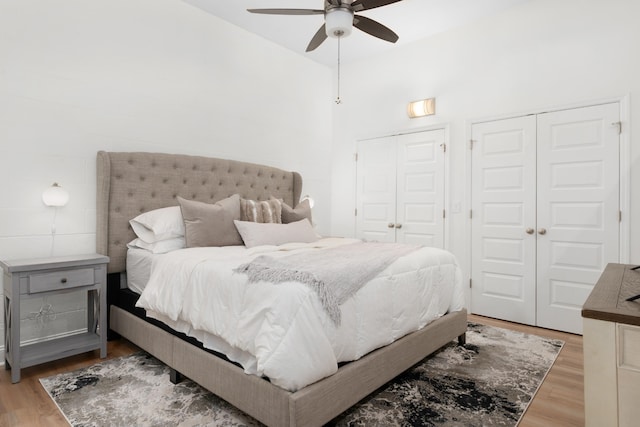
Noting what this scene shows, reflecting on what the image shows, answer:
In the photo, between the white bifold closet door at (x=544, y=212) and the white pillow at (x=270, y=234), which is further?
the white bifold closet door at (x=544, y=212)

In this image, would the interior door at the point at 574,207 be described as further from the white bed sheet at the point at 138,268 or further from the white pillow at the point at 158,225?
the white bed sheet at the point at 138,268

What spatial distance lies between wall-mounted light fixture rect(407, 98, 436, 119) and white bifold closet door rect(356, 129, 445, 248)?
0.70 feet

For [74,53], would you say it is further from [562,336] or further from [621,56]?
[562,336]

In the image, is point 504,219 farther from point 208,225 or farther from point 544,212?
point 208,225

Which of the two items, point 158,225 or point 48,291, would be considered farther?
point 158,225

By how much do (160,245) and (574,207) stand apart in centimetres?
352

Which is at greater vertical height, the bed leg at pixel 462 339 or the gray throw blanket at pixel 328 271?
the gray throw blanket at pixel 328 271

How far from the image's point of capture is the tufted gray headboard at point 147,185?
2936 millimetres

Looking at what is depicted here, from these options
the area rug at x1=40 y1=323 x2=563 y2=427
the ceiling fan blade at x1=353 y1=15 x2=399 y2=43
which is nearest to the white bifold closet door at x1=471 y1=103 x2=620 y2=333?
the area rug at x1=40 y1=323 x2=563 y2=427

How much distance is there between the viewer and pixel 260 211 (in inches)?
134

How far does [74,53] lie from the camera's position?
2.85 meters

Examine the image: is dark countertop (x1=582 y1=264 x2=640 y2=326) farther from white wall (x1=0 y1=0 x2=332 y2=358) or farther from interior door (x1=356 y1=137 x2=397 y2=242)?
white wall (x1=0 y1=0 x2=332 y2=358)

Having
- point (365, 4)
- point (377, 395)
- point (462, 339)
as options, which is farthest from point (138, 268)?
point (462, 339)

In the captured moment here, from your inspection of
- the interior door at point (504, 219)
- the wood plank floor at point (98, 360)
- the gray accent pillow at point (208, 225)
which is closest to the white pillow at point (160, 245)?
the gray accent pillow at point (208, 225)
